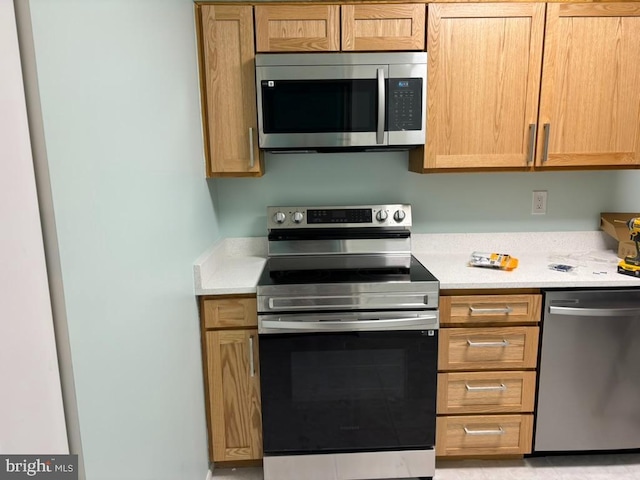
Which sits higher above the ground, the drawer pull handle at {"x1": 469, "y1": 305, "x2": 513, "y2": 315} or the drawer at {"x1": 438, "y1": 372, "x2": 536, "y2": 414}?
the drawer pull handle at {"x1": 469, "y1": 305, "x2": 513, "y2": 315}

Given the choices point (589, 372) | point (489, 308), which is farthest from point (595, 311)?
point (489, 308)

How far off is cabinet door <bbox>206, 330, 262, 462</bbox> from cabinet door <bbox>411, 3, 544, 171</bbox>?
1148 mm

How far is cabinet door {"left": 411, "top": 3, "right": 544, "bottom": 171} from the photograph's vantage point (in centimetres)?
188

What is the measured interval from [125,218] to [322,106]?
1074mm

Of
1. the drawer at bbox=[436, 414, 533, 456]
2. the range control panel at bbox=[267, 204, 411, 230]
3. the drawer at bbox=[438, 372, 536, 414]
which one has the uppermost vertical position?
the range control panel at bbox=[267, 204, 411, 230]

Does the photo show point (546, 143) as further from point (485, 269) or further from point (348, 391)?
point (348, 391)

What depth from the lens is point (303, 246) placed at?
2209mm

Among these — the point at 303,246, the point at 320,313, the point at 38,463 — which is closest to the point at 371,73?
the point at 303,246

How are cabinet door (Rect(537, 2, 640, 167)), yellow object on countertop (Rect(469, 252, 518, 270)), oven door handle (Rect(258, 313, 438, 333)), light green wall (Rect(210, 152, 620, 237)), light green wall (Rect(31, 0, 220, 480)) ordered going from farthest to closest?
light green wall (Rect(210, 152, 620, 237)), yellow object on countertop (Rect(469, 252, 518, 270)), cabinet door (Rect(537, 2, 640, 167)), oven door handle (Rect(258, 313, 438, 333)), light green wall (Rect(31, 0, 220, 480))

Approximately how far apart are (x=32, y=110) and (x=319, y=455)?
1681mm

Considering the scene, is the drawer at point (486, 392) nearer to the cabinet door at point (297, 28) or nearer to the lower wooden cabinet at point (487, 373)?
the lower wooden cabinet at point (487, 373)

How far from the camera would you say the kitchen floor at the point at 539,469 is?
6.40ft

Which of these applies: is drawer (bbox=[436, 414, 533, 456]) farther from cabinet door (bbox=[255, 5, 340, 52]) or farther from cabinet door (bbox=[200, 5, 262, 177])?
cabinet door (bbox=[255, 5, 340, 52])

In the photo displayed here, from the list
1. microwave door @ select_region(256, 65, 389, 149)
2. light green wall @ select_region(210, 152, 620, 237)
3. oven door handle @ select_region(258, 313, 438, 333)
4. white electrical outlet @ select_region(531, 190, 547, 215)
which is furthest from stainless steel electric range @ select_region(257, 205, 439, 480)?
white electrical outlet @ select_region(531, 190, 547, 215)
